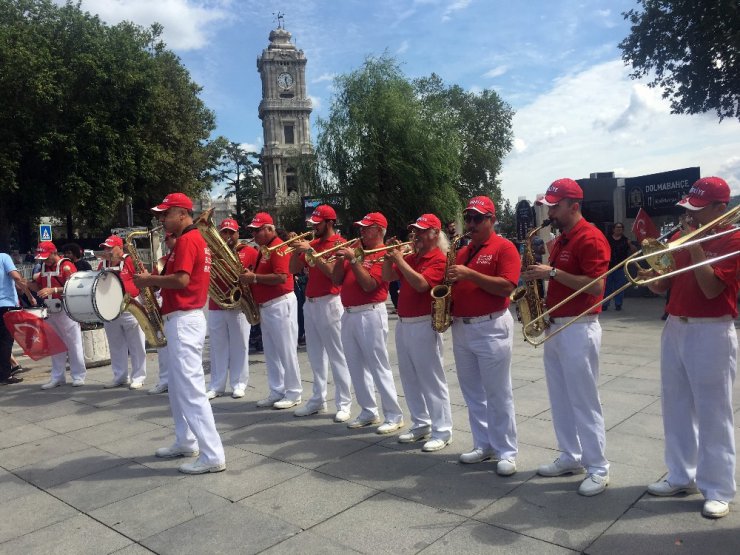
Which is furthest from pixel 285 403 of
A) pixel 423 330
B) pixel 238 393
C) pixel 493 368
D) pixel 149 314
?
pixel 493 368

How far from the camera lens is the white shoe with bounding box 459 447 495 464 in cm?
464

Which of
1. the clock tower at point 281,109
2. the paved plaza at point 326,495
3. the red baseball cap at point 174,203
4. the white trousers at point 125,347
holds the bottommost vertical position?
the paved plaza at point 326,495

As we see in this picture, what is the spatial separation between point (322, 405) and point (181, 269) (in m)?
2.47

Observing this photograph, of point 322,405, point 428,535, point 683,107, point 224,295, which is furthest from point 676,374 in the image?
point 683,107

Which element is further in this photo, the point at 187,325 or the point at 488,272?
the point at 187,325

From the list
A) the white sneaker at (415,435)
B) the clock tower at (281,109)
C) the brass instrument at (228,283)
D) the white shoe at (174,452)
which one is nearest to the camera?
the white shoe at (174,452)

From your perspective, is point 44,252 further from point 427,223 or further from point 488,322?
point 488,322

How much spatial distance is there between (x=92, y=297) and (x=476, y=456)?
492cm

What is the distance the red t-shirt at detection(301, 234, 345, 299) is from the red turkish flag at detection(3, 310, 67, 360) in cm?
423

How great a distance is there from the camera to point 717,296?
3.54m

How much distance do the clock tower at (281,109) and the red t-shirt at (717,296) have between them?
287ft

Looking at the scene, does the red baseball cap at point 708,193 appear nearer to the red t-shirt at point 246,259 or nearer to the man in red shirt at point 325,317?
the man in red shirt at point 325,317

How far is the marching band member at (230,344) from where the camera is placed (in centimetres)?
726

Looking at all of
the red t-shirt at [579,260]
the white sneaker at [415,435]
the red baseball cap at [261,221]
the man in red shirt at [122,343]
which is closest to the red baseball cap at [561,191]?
the red t-shirt at [579,260]
